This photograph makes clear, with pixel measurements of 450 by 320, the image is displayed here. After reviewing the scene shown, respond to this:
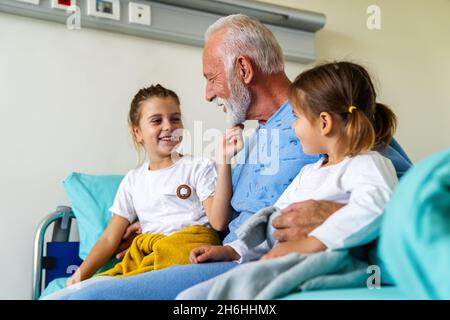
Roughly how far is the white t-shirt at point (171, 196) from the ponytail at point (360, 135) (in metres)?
0.60

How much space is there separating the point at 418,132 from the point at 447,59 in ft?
1.94

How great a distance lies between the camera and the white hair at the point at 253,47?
1663mm

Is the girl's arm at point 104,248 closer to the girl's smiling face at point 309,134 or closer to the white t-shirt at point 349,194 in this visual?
→ the white t-shirt at point 349,194

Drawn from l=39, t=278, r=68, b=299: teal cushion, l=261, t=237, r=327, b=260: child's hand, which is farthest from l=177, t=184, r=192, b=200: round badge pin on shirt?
l=261, t=237, r=327, b=260: child's hand

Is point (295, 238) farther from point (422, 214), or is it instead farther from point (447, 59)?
point (447, 59)

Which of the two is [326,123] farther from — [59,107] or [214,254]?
[59,107]

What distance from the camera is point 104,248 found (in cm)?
167

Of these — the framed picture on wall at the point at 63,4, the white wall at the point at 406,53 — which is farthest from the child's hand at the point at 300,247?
the white wall at the point at 406,53

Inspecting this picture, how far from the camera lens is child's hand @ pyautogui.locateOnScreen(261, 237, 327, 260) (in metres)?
0.91

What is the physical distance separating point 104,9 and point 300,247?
5.35 ft

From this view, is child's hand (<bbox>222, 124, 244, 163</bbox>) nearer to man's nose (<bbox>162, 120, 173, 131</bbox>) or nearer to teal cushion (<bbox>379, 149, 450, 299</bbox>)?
man's nose (<bbox>162, 120, 173, 131</bbox>)

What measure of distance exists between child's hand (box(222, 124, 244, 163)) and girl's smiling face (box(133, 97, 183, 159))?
0.26m
